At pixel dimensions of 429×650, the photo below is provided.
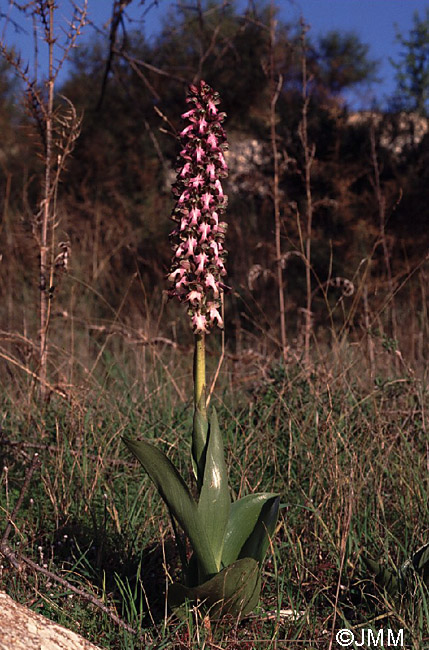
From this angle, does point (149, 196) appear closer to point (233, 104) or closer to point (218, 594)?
point (233, 104)

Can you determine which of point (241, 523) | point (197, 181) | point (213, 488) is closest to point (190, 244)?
point (197, 181)

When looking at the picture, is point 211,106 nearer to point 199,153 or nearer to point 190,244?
point 199,153

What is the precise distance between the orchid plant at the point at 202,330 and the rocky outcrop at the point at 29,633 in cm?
40

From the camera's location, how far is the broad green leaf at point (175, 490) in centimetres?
203

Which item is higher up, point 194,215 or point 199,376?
point 194,215

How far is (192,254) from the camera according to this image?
2020 mm

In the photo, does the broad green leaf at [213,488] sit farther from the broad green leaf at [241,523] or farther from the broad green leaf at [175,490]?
the broad green leaf at [241,523]

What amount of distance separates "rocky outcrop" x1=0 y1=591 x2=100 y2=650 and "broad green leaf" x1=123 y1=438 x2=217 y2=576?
0.40 metres

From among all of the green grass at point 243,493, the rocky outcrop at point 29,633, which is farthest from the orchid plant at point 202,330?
the rocky outcrop at point 29,633

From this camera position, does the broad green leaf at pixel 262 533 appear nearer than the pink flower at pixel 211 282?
No

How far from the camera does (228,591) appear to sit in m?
2.06

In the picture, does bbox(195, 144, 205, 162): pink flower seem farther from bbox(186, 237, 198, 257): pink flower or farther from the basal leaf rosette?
bbox(186, 237, 198, 257): pink flower

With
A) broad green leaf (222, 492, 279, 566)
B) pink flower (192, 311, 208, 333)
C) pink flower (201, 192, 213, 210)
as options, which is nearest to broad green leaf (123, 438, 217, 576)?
broad green leaf (222, 492, 279, 566)

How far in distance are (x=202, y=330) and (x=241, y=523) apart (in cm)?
62
